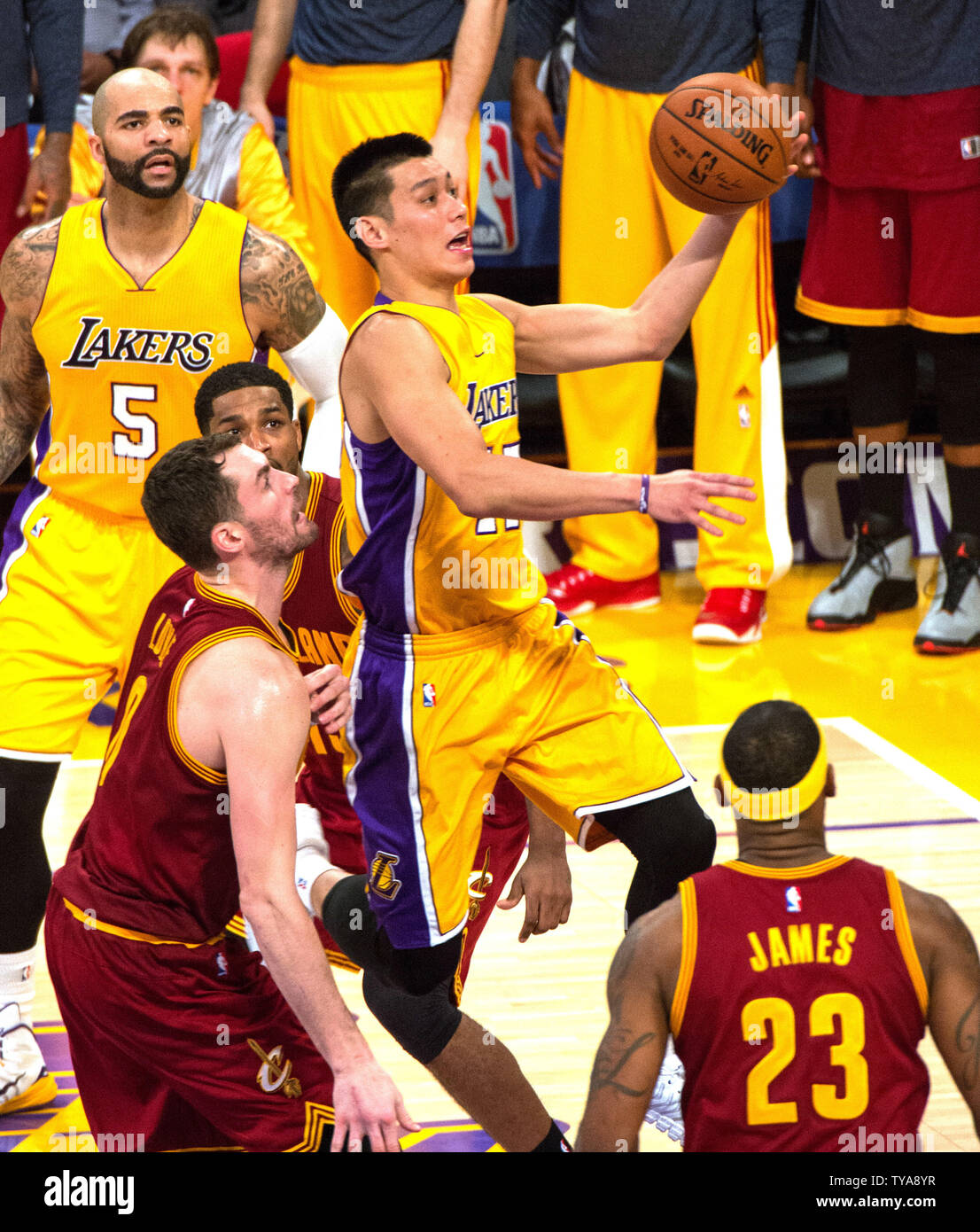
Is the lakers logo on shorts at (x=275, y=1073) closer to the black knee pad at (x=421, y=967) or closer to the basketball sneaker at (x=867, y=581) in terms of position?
the black knee pad at (x=421, y=967)

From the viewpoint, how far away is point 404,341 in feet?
12.7

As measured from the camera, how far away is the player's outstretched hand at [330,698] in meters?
3.66

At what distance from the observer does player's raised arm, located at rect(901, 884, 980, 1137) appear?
270 centimetres

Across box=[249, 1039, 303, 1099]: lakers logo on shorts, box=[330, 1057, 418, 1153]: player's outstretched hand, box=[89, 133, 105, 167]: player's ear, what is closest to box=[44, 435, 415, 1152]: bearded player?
box=[249, 1039, 303, 1099]: lakers logo on shorts

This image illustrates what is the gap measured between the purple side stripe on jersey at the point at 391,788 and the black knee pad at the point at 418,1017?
0.34 feet

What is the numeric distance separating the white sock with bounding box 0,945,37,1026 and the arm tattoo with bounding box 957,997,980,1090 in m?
2.51

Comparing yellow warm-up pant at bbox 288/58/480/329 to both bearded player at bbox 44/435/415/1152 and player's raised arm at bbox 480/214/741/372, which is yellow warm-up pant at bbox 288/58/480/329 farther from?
bearded player at bbox 44/435/415/1152

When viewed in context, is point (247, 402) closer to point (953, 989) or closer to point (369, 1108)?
point (369, 1108)

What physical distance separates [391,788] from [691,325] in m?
4.00

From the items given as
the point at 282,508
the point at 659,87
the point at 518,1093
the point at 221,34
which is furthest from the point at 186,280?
the point at 221,34

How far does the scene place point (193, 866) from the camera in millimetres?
3488

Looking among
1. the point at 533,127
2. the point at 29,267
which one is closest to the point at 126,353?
the point at 29,267

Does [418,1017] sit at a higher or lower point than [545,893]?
lower

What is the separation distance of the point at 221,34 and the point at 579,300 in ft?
7.08
